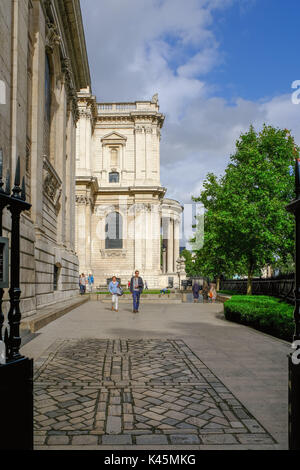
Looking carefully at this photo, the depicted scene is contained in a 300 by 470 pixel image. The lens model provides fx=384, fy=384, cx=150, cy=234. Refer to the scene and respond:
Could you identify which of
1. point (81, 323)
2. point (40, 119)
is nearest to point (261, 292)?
point (81, 323)

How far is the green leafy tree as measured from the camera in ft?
81.7

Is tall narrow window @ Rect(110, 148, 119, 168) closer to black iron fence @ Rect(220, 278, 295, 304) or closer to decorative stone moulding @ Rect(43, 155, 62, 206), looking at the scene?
black iron fence @ Rect(220, 278, 295, 304)

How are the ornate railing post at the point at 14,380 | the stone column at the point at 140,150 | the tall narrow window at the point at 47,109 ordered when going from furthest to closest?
the stone column at the point at 140,150
the tall narrow window at the point at 47,109
the ornate railing post at the point at 14,380

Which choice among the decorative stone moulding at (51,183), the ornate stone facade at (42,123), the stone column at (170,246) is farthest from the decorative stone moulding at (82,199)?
the decorative stone moulding at (51,183)

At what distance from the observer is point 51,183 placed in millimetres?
17719

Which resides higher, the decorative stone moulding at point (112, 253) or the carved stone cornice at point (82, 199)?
the carved stone cornice at point (82, 199)

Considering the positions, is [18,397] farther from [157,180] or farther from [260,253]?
[157,180]

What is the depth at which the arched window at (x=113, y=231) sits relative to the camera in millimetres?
46969

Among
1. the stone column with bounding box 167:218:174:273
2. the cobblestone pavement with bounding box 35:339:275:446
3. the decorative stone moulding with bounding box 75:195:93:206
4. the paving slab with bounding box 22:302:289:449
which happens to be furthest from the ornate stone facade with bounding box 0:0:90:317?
the stone column with bounding box 167:218:174:273

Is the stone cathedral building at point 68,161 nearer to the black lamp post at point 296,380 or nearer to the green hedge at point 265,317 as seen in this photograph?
the black lamp post at point 296,380

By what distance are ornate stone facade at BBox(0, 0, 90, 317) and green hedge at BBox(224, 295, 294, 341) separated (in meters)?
6.79

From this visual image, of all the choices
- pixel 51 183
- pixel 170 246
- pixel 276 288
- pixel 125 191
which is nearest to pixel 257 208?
pixel 276 288
